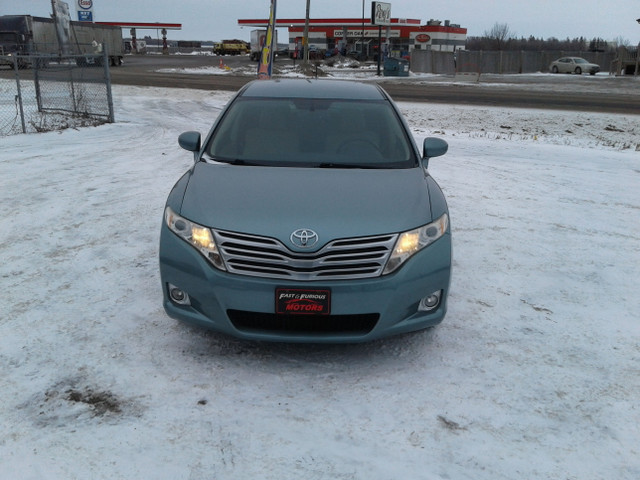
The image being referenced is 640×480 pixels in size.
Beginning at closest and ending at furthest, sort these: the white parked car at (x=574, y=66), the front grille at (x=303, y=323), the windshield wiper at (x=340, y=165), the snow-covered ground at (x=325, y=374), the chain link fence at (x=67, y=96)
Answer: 1. the snow-covered ground at (x=325, y=374)
2. the front grille at (x=303, y=323)
3. the windshield wiper at (x=340, y=165)
4. the chain link fence at (x=67, y=96)
5. the white parked car at (x=574, y=66)

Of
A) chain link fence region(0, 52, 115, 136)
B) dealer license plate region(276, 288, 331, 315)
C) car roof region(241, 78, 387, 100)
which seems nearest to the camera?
dealer license plate region(276, 288, 331, 315)

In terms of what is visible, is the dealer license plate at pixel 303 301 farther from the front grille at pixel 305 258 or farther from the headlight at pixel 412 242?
the headlight at pixel 412 242

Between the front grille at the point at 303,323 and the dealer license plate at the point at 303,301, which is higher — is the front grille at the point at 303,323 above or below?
below

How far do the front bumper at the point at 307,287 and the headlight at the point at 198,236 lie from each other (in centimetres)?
4

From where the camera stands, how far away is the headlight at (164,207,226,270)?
3.52 metres

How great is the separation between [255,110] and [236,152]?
58 centimetres

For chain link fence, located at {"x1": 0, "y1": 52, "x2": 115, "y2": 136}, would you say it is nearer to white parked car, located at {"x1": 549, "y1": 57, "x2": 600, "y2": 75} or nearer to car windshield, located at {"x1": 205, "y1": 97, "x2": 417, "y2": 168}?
car windshield, located at {"x1": 205, "y1": 97, "x2": 417, "y2": 168}

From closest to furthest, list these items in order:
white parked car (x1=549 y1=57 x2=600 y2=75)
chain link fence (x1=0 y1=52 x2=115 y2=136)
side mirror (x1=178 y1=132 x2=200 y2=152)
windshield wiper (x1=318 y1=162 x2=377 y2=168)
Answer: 1. windshield wiper (x1=318 y1=162 x2=377 y2=168)
2. side mirror (x1=178 y1=132 x2=200 y2=152)
3. chain link fence (x1=0 y1=52 x2=115 y2=136)
4. white parked car (x1=549 y1=57 x2=600 y2=75)

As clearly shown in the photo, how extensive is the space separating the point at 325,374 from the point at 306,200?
1.11 m

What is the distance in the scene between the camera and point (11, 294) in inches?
182

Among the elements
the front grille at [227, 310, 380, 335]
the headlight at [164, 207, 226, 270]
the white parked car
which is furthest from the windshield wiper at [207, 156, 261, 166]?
the white parked car

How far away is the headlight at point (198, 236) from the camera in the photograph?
11.5 feet

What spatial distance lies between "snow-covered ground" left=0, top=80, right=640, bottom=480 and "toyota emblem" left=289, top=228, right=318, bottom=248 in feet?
2.70

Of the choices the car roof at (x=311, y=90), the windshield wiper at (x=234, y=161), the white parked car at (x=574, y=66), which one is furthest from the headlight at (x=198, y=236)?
the white parked car at (x=574, y=66)
